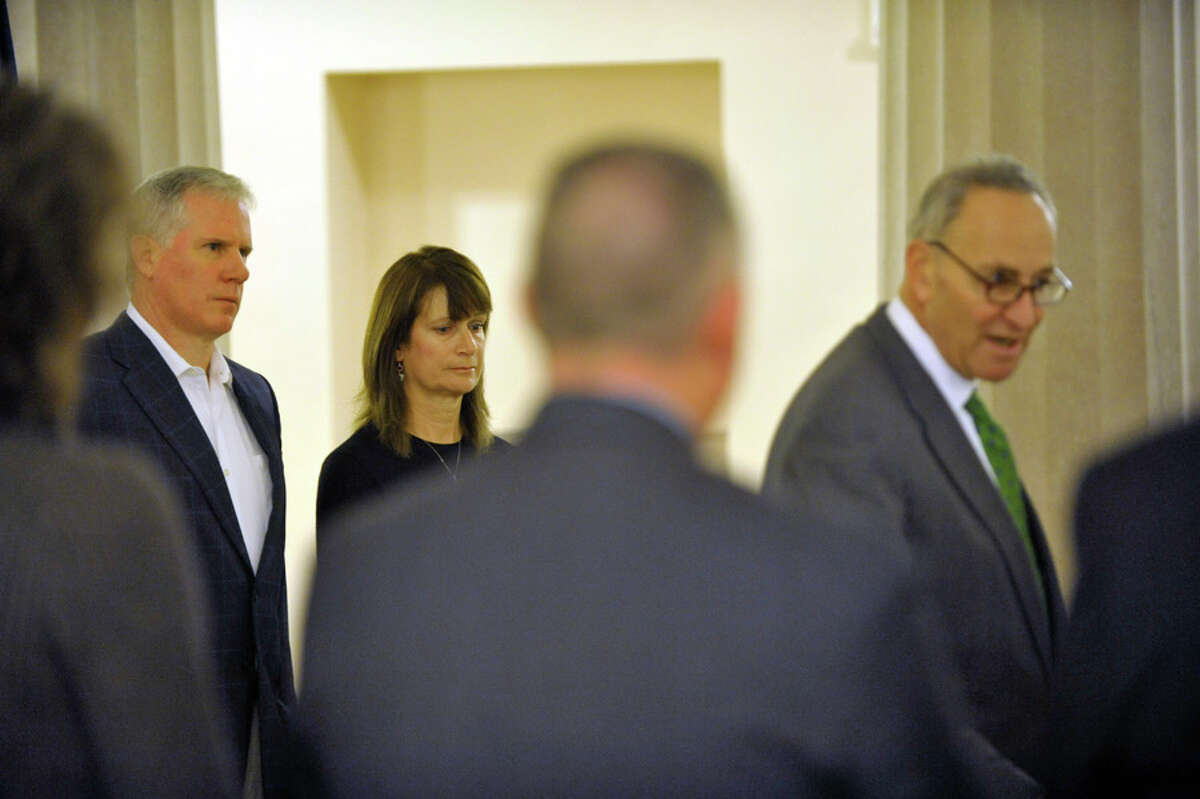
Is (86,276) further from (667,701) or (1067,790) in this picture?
(1067,790)

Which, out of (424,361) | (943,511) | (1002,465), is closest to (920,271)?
(1002,465)

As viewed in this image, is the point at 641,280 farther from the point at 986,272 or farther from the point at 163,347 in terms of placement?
the point at 163,347

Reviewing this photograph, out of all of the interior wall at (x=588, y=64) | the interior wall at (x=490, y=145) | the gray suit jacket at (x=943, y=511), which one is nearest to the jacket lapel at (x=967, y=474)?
the gray suit jacket at (x=943, y=511)

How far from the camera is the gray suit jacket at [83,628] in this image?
112 centimetres

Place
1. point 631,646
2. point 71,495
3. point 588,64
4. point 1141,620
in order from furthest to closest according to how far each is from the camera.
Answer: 1. point 588,64
2. point 1141,620
3. point 71,495
4. point 631,646

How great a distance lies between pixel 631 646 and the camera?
1.03m

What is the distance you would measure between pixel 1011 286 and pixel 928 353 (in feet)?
0.62

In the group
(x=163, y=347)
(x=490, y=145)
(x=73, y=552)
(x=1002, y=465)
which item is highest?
(x=490, y=145)

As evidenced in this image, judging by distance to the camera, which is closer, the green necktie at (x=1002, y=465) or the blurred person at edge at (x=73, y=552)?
the blurred person at edge at (x=73, y=552)

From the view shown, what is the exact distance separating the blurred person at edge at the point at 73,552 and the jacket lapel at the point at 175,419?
1374 millimetres

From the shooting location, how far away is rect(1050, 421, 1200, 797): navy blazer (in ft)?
4.17

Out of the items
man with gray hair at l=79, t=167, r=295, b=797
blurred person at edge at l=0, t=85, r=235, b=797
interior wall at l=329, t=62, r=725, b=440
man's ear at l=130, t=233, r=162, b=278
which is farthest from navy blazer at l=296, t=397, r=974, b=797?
interior wall at l=329, t=62, r=725, b=440

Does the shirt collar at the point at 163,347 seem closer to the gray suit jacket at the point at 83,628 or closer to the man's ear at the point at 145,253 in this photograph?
the man's ear at the point at 145,253

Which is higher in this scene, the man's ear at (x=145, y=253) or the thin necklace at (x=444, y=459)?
the man's ear at (x=145, y=253)
